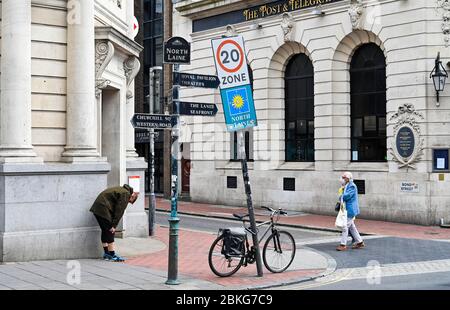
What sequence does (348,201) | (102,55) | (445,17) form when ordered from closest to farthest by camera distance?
1. (102,55)
2. (348,201)
3. (445,17)

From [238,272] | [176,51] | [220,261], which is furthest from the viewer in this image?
[238,272]

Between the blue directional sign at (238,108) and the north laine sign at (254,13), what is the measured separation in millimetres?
13610

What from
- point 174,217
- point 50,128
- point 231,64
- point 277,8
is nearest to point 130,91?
point 50,128

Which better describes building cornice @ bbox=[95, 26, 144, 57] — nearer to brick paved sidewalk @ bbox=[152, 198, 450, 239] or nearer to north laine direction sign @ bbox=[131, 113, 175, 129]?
north laine direction sign @ bbox=[131, 113, 175, 129]

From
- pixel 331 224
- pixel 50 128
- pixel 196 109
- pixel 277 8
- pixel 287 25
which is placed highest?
pixel 277 8

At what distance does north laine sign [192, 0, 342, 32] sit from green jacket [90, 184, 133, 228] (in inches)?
554

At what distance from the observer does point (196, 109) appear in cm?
1034

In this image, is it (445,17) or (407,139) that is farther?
(407,139)

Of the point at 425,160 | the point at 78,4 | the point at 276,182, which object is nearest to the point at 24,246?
the point at 78,4

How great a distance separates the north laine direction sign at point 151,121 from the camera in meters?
10.3

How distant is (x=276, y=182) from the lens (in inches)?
985

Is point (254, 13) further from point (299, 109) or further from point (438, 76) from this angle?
point (438, 76)

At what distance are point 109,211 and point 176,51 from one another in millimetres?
3522
